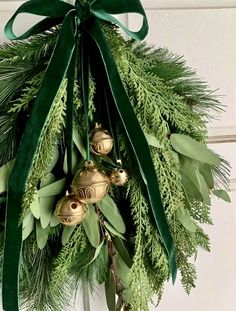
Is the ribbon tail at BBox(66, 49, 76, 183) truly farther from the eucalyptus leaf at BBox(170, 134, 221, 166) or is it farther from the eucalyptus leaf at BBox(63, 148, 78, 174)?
the eucalyptus leaf at BBox(170, 134, 221, 166)

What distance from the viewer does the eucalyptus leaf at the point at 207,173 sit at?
0.62 metres

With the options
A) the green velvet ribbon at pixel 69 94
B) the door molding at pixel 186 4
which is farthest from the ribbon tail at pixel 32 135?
the door molding at pixel 186 4

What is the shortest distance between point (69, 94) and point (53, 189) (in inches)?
4.2

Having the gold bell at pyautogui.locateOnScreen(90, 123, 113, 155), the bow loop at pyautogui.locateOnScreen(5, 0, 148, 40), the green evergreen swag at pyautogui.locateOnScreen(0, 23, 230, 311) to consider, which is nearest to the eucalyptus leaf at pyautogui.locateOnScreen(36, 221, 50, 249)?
the green evergreen swag at pyautogui.locateOnScreen(0, 23, 230, 311)

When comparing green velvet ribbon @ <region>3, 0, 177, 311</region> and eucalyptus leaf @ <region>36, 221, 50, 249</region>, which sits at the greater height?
green velvet ribbon @ <region>3, 0, 177, 311</region>

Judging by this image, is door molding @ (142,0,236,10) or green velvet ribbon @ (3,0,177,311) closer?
green velvet ribbon @ (3,0,177,311)

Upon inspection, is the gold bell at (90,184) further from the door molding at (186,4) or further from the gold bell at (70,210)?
the door molding at (186,4)

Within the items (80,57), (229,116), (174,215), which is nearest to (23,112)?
(80,57)

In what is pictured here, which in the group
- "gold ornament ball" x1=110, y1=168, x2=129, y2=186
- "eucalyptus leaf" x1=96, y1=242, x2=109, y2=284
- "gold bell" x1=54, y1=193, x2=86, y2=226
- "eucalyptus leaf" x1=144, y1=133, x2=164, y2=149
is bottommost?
"eucalyptus leaf" x1=96, y1=242, x2=109, y2=284

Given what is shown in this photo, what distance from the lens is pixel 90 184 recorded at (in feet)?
1.62

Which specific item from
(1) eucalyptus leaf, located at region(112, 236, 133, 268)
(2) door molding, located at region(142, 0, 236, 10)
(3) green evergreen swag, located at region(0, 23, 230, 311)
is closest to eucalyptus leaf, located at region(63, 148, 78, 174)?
(3) green evergreen swag, located at region(0, 23, 230, 311)

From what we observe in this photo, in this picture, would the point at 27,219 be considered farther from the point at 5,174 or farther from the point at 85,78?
the point at 85,78

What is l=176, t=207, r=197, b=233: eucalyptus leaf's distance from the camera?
22.4 inches

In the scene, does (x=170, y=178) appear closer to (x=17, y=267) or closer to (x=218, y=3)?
(x=17, y=267)
